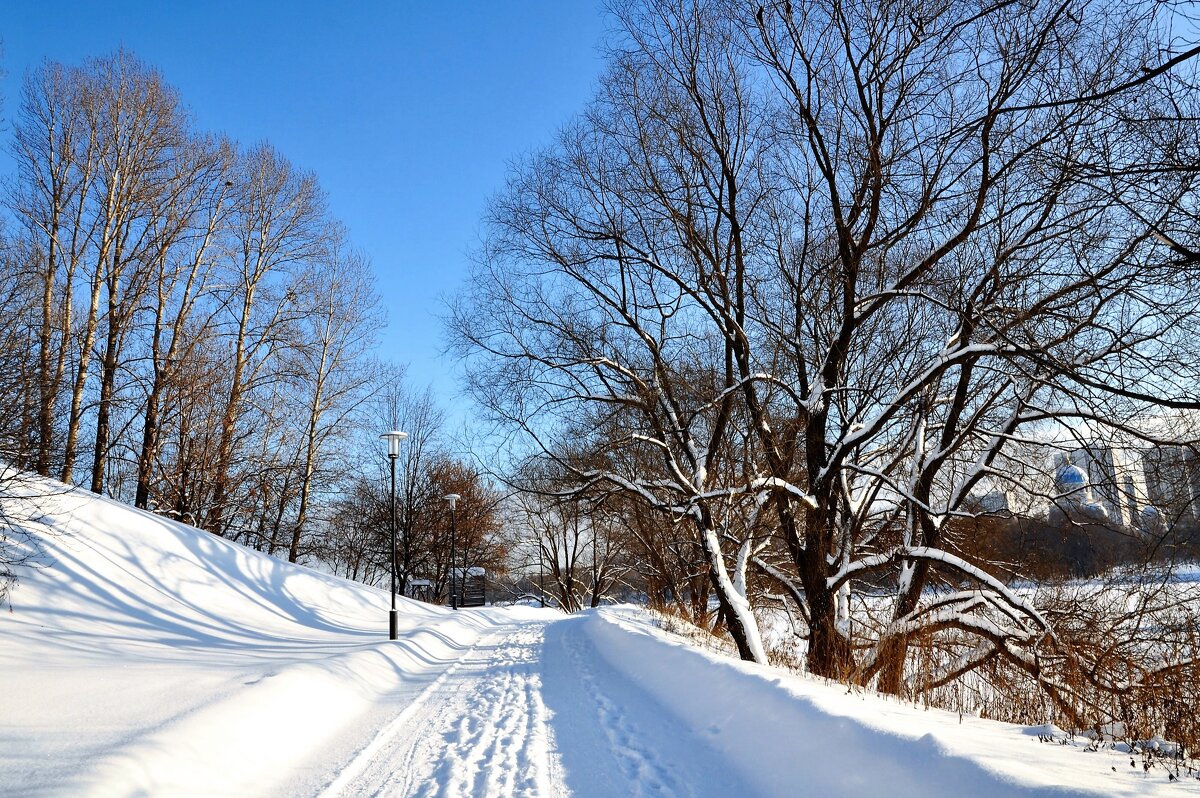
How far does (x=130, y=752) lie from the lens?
498cm

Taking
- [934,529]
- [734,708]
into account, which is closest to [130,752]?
[734,708]

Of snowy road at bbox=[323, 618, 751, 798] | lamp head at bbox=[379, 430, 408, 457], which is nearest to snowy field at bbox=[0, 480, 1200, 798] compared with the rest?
snowy road at bbox=[323, 618, 751, 798]

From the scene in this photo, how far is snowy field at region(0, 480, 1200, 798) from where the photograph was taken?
157 inches

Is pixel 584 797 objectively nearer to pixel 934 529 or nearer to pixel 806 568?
pixel 806 568

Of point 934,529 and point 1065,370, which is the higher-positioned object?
point 1065,370

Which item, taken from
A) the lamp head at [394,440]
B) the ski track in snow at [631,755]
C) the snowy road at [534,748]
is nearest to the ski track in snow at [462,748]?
the snowy road at [534,748]

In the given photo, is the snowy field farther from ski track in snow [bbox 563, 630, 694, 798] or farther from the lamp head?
the lamp head

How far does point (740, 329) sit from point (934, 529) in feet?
16.1

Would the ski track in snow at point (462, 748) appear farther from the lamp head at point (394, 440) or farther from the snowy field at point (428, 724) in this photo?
the lamp head at point (394, 440)

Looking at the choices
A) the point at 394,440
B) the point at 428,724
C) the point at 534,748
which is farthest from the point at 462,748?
the point at 394,440

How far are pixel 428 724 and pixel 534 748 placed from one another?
1904 mm

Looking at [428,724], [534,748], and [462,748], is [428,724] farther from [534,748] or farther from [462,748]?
[534,748]

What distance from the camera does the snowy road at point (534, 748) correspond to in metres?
5.02

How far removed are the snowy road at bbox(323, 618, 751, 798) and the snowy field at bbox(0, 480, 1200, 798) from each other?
0.03m
